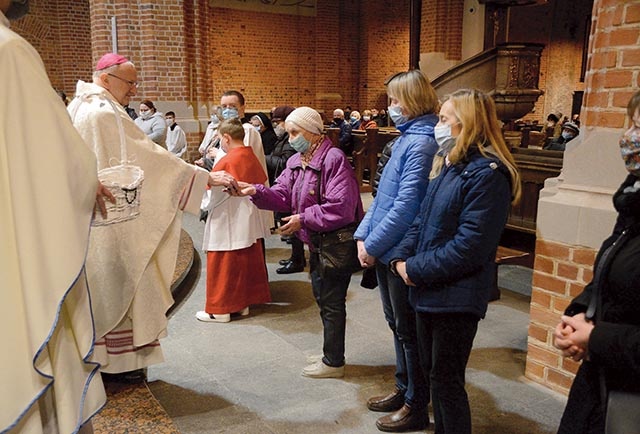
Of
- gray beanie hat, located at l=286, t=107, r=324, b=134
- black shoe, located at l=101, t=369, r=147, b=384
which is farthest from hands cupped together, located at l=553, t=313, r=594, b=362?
black shoe, located at l=101, t=369, r=147, b=384

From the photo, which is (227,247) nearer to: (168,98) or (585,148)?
(585,148)

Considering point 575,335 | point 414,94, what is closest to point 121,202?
point 414,94

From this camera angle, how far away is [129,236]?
3.26 metres

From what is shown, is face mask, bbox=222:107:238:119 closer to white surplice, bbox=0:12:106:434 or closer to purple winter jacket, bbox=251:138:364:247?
purple winter jacket, bbox=251:138:364:247

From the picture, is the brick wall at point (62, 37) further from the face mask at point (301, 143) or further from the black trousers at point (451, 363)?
the black trousers at point (451, 363)

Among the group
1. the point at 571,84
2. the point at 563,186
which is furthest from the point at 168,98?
the point at 571,84

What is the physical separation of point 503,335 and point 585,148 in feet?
5.93

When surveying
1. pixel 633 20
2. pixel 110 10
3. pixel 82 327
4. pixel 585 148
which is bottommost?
pixel 82 327

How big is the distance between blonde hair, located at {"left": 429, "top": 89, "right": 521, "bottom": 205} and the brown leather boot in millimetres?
1411

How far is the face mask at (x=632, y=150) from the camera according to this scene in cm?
171

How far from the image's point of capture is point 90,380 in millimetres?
2119

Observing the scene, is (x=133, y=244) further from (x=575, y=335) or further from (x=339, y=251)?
(x=575, y=335)

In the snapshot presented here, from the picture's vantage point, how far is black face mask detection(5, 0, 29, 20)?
2.07 m

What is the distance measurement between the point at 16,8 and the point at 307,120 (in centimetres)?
183
